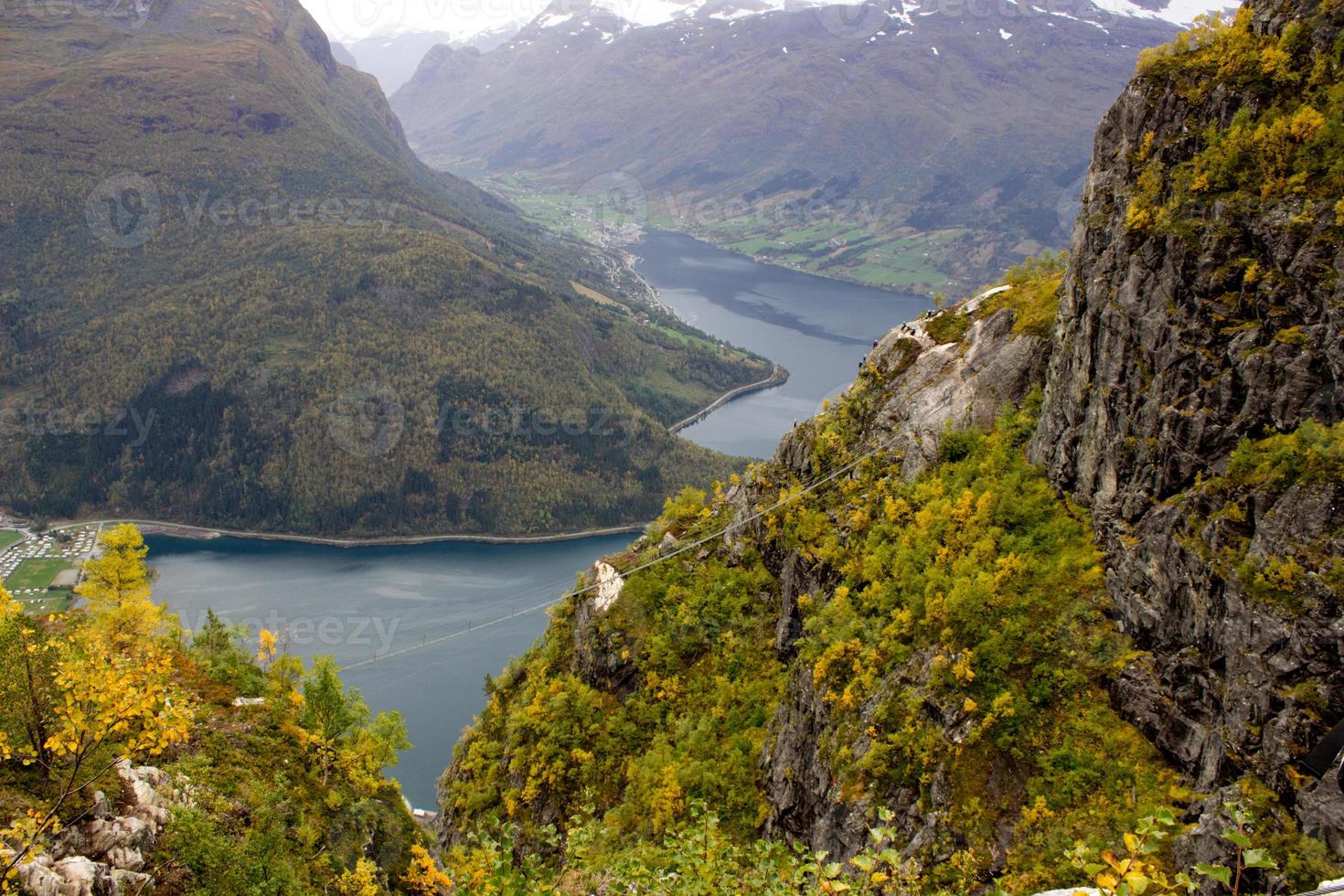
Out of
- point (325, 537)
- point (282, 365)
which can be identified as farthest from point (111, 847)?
point (282, 365)

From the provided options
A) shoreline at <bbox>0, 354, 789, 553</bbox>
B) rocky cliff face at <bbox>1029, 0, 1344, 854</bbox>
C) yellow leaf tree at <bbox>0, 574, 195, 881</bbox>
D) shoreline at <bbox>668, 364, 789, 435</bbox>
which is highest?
rocky cliff face at <bbox>1029, 0, 1344, 854</bbox>

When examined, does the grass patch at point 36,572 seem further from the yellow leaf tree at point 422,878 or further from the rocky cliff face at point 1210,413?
the rocky cliff face at point 1210,413

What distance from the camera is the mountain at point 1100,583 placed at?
1212cm

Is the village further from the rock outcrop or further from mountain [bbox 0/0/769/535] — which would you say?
the rock outcrop

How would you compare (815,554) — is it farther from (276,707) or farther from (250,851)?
(276,707)

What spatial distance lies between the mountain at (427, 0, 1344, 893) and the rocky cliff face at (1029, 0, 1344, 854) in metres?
0.05

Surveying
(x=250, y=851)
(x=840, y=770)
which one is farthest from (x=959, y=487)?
(x=250, y=851)

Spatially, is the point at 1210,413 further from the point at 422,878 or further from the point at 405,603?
the point at 405,603

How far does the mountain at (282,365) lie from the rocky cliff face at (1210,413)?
386ft

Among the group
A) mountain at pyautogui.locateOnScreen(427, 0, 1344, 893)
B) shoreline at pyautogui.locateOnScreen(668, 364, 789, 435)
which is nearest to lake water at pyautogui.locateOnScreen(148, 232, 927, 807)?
shoreline at pyautogui.locateOnScreen(668, 364, 789, 435)

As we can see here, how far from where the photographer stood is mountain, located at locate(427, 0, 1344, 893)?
12125mm

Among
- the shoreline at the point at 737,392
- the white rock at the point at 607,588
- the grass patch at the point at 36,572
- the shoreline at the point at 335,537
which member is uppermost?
the white rock at the point at 607,588

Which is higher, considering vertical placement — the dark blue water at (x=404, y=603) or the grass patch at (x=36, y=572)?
the grass patch at (x=36, y=572)

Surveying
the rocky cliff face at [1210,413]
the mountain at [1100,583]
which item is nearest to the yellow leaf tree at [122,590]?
the mountain at [1100,583]
